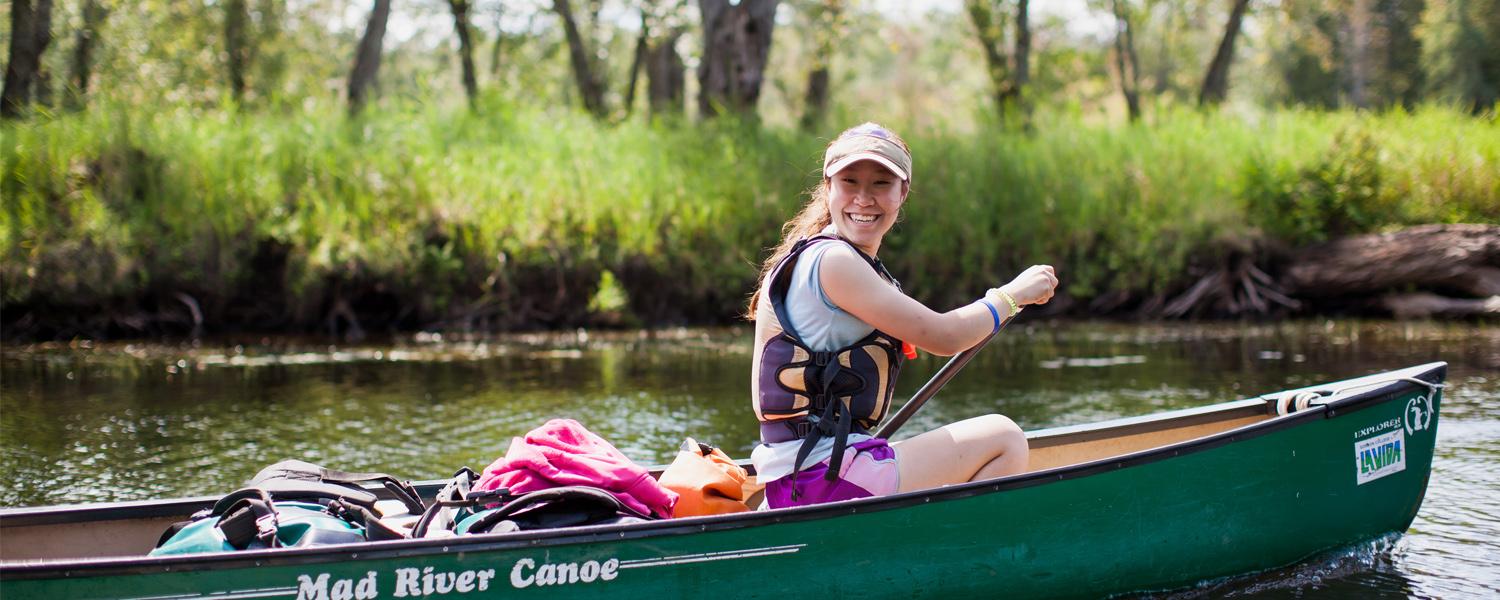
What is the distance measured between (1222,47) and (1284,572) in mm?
17554

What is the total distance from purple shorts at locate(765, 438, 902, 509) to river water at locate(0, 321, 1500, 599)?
1333mm

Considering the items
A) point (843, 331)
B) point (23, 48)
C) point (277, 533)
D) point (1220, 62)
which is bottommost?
point (277, 533)

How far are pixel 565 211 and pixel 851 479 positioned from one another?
8978mm

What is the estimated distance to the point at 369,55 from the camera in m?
15.1

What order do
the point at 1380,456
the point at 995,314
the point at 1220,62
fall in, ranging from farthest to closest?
the point at 1220,62 → the point at 1380,456 → the point at 995,314

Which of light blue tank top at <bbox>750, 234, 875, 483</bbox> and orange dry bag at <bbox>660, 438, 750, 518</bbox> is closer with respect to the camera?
light blue tank top at <bbox>750, 234, 875, 483</bbox>

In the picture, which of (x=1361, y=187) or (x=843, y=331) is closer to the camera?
(x=843, y=331)

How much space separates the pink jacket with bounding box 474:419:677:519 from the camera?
2.96 metres

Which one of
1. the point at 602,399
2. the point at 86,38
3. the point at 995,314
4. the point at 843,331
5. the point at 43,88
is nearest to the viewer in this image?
the point at 843,331

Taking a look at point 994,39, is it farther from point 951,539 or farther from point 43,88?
point 951,539

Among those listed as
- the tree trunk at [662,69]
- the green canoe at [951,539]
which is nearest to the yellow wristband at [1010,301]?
the green canoe at [951,539]

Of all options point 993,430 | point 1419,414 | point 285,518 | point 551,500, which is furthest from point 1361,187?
point 285,518

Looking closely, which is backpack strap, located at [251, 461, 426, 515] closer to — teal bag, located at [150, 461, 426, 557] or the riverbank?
teal bag, located at [150, 461, 426, 557]

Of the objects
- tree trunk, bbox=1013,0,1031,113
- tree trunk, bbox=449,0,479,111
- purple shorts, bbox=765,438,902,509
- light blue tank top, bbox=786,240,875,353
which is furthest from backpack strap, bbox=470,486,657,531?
tree trunk, bbox=449,0,479,111
